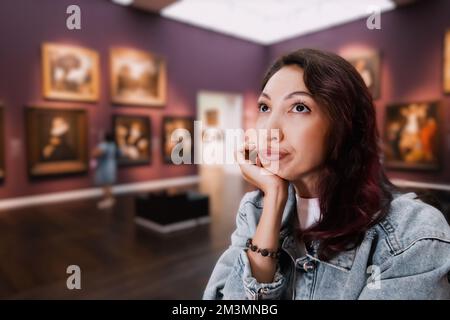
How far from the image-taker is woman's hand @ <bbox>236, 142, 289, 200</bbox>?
0.82 m

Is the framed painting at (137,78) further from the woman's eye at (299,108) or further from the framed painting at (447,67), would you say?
the woman's eye at (299,108)

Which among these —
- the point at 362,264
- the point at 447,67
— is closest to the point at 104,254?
the point at 362,264

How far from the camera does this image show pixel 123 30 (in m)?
7.03

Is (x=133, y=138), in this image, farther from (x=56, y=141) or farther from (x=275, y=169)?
(x=275, y=169)

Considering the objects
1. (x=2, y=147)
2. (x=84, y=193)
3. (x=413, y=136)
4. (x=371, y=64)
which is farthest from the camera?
(x=84, y=193)

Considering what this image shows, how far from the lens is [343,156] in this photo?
32.6 inches

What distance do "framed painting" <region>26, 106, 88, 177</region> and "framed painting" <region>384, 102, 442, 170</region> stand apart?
7103mm

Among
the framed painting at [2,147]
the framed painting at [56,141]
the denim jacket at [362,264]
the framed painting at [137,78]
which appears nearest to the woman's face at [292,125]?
the denim jacket at [362,264]

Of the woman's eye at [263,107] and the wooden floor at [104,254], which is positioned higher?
the woman's eye at [263,107]

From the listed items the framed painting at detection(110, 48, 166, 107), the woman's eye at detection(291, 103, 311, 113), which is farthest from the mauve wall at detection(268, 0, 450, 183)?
the woman's eye at detection(291, 103, 311, 113)

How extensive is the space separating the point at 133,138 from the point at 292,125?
755 centimetres

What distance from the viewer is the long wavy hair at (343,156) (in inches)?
30.0
